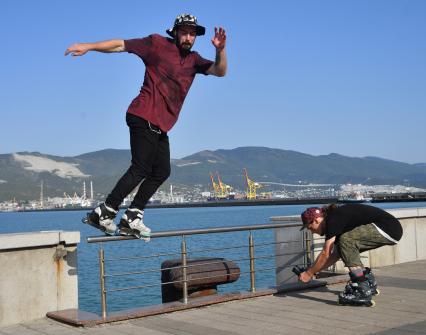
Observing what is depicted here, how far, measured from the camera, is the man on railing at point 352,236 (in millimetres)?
6609

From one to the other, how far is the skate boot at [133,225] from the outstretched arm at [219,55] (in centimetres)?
162

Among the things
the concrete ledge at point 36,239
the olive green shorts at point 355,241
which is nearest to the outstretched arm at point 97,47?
the concrete ledge at point 36,239

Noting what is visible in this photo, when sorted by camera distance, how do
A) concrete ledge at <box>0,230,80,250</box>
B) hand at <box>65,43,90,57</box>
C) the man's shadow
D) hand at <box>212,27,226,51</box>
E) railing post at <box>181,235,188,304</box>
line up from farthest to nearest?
the man's shadow, railing post at <box>181,235,188,304</box>, concrete ledge at <box>0,230,80,250</box>, hand at <box>212,27,226,51</box>, hand at <box>65,43,90,57</box>

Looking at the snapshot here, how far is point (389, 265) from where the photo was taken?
413 inches

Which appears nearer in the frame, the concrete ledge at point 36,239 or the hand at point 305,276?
the concrete ledge at point 36,239

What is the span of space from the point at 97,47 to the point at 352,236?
11.4ft

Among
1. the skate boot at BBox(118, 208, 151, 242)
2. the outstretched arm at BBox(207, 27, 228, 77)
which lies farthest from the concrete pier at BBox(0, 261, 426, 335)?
the outstretched arm at BBox(207, 27, 228, 77)

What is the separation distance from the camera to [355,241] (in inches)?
265

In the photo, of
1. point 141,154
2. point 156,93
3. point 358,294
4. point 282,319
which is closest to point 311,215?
point 358,294

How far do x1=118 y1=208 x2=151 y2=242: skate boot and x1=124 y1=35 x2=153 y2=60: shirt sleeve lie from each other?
1.58 meters

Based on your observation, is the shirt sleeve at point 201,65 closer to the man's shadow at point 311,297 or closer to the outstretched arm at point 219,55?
the outstretched arm at point 219,55

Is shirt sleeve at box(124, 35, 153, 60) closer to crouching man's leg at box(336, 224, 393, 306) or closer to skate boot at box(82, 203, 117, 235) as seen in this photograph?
skate boot at box(82, 203, 117, 235)

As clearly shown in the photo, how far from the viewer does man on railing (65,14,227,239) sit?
18.8ft

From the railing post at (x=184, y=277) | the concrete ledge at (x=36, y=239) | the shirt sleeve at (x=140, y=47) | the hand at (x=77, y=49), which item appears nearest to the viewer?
the hand at (x=77, y=49)
